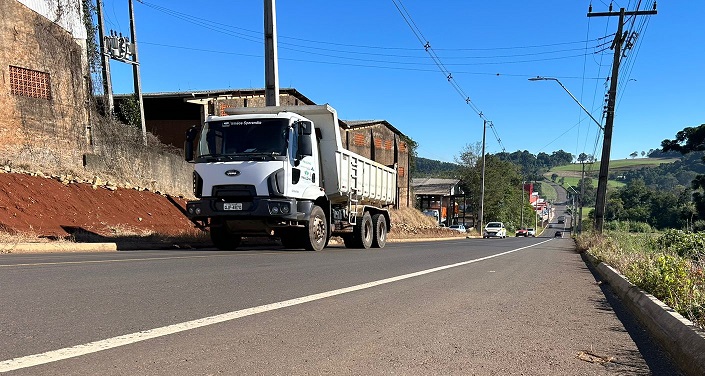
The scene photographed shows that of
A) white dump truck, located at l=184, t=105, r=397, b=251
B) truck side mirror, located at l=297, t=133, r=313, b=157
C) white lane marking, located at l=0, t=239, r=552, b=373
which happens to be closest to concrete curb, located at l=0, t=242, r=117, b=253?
white dump truck, located at l=184, t=105, r=397, b=251

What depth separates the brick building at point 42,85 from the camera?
16375 mm

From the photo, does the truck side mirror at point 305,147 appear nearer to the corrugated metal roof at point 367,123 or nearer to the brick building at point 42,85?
the brick building at point 42,85

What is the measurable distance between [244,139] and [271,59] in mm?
6652

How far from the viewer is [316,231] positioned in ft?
42.4

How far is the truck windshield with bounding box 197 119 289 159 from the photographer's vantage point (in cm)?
1162

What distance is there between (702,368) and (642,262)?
480cm

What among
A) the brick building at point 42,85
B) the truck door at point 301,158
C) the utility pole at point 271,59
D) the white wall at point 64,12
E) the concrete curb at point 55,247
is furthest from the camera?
the white wall at point 64,12

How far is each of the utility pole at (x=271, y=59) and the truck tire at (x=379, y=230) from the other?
515 centimetres

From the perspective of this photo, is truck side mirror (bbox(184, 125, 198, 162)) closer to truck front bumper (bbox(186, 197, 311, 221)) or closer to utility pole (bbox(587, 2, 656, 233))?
truck front bumper (bbox(186, 197, 311, 221))

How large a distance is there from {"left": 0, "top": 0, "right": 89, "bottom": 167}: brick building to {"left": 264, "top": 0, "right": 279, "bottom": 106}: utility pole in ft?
23.6

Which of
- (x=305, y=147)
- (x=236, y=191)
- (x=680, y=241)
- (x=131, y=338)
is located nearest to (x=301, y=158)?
(x=305, y=147)

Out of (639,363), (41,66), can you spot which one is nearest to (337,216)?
(639,363)

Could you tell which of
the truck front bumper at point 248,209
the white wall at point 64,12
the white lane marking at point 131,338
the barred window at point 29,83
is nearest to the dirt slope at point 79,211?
the barred window at point 29,83

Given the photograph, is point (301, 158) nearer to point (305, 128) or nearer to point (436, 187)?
point (305, 128)
